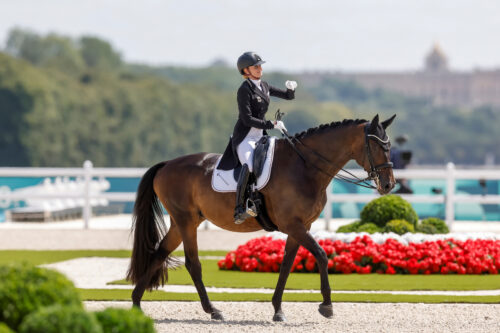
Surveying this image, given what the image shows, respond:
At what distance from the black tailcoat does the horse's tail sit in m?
0.91

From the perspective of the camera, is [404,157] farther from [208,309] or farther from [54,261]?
[208,309]

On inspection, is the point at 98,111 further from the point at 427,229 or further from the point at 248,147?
the point at 248,147

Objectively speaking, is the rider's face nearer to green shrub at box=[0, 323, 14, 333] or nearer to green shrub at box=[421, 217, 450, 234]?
green shrub at box=[0, 323, 14, 333]

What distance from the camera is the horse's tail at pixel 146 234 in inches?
347

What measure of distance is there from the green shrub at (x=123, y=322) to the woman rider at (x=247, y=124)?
3675 millimetres

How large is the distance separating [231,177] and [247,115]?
0.63m

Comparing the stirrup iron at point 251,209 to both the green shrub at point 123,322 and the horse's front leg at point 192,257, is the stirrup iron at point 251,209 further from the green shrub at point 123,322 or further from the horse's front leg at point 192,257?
the green shrub at point 123,322

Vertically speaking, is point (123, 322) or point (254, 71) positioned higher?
point (254, 71)

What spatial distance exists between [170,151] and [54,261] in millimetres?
57263

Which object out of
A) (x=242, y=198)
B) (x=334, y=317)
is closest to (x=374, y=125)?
(x=242, y=198)

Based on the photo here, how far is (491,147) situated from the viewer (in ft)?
452

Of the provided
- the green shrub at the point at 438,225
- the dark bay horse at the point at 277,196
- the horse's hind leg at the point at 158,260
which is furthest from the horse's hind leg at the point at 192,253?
the green shrub at the point at 438,225

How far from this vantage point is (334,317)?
8539 millimetres

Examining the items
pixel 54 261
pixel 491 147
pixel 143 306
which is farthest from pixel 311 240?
pixel 491 147
